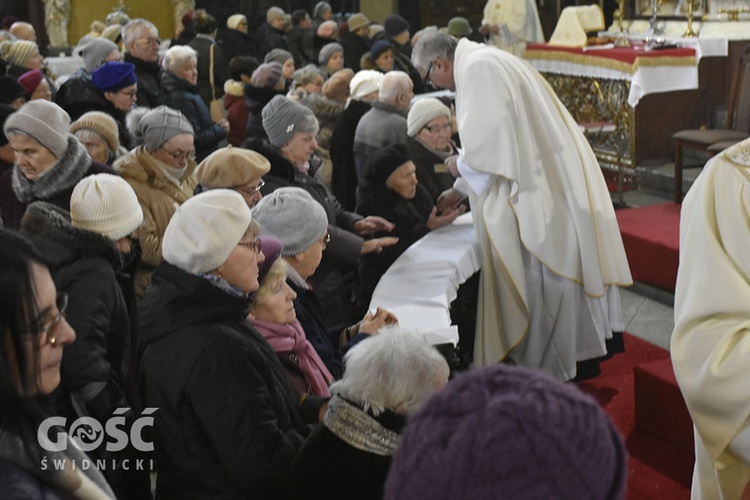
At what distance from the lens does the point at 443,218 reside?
5293 mm

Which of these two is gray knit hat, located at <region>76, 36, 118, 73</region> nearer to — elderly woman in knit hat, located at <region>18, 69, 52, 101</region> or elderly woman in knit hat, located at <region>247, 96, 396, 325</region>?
elderly woman in knit hat, located at <region>18, 69, 52, 101</region>

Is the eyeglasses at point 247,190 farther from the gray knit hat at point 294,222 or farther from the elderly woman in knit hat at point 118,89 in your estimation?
the elderly woman in knit hat at point 118,89

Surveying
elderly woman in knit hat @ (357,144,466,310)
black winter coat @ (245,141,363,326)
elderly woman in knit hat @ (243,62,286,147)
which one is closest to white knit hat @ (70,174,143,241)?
black winter coat @ (245,141,363,326)

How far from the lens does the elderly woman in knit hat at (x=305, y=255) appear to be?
11.4 feet

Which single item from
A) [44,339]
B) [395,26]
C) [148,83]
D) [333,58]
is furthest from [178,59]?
[44,339]

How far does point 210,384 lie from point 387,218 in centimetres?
273

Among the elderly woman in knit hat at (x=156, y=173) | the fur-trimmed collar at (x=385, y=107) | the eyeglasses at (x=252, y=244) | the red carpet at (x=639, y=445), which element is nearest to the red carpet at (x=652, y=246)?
the red carpet at (x=639, y=445)

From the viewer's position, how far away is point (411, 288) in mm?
4398

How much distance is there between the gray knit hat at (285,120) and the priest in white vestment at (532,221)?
0.81 meters

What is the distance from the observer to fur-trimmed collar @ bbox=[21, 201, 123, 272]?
3283mm

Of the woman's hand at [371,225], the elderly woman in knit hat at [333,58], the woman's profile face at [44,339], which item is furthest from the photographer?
the elderly woman in knit hat at [333,58]

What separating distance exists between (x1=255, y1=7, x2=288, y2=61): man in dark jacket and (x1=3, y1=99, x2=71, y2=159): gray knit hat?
9436 mm

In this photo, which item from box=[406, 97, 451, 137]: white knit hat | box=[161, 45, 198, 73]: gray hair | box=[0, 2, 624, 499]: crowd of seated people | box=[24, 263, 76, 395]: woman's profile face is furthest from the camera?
box=[161, 45, 198, 73]: gray hair

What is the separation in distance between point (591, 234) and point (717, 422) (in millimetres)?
2353
